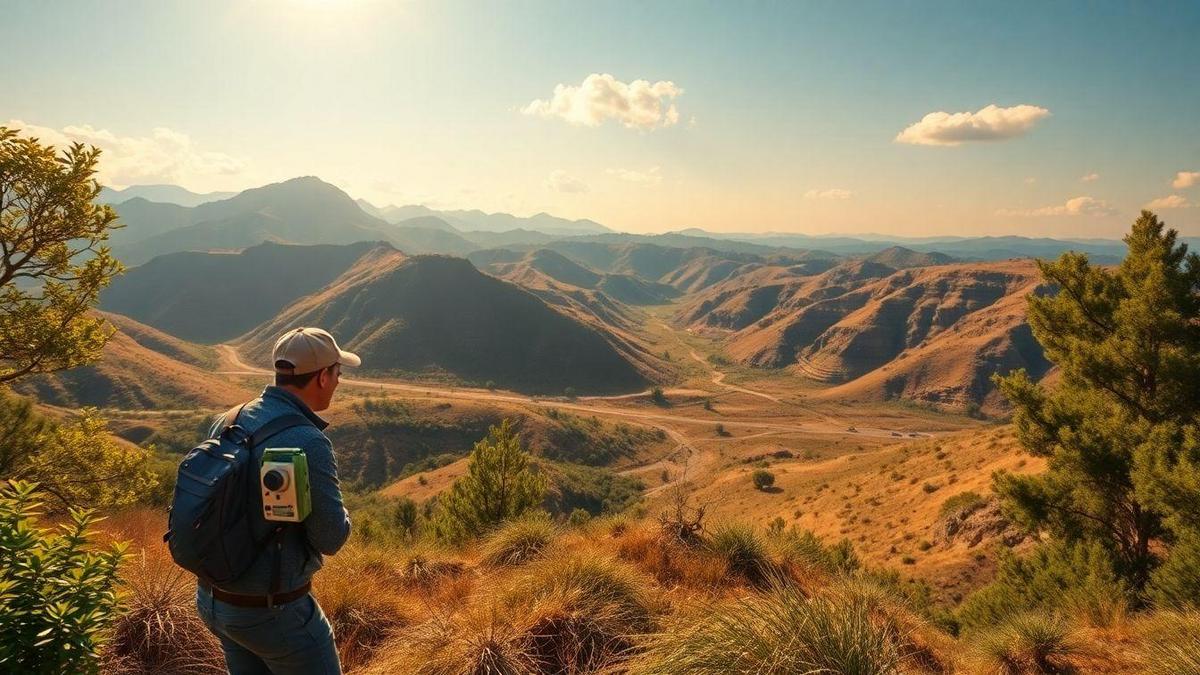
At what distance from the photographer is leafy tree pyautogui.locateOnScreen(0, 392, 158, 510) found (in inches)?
363

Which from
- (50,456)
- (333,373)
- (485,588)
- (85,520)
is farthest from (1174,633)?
(50,456)

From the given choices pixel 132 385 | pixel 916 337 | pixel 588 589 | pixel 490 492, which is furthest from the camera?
pixel 916 337

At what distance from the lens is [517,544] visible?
830 cm

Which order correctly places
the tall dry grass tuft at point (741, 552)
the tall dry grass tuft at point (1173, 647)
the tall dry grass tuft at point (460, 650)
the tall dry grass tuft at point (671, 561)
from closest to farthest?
the tall dry grass tuft at point (1173, 647), the tall dry grass tuft at point (460, 650), the tall dry grass tuft at point (671, 561), the tall dry grass tuft at point (741, 552)

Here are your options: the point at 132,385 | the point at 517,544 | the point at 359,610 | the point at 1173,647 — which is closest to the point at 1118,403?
the point at 1173,647

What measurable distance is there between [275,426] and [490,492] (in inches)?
667

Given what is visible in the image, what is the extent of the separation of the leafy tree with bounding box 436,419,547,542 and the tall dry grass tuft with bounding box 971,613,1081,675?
1381 centimetres

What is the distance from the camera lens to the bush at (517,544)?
8039 millimetres

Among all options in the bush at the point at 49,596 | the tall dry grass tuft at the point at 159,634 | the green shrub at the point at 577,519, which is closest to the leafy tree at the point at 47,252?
the tall dry grass tuft at the point at 159,634

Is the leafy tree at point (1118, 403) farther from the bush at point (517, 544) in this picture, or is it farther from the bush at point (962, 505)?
the bush at point (517, 544)

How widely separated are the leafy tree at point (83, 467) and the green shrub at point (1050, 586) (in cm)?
1582

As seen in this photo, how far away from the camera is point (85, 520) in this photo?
10.4ft

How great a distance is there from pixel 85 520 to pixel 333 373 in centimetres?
168

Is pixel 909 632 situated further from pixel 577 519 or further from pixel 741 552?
pixel 577 519
